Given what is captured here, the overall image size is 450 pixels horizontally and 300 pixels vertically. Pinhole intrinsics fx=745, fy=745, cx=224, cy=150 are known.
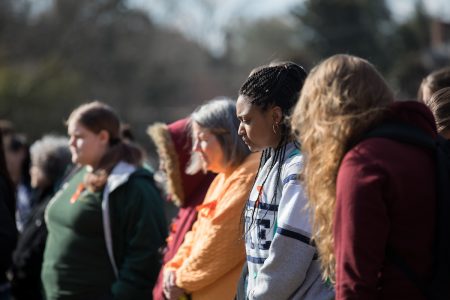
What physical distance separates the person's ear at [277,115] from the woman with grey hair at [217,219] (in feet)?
2.19

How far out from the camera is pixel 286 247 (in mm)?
2650

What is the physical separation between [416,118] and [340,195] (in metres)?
0.35

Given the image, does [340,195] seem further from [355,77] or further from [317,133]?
[355,77]

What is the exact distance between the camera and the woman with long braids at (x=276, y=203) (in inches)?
104

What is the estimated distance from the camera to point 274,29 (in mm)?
38281

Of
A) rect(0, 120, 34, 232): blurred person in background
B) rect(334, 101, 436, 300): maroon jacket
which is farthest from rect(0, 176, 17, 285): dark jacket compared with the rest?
rect(334, 101, 436, 300): maroon jacket

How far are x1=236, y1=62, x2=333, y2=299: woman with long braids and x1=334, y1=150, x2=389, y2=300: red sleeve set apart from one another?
0.42 meters

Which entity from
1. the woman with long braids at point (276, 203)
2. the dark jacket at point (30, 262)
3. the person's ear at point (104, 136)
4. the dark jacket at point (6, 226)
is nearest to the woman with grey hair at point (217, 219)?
the woman with long braids at point (276, 203)

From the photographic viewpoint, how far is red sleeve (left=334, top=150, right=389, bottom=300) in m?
2.15

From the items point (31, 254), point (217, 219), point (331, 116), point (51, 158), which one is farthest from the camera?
point (51, 158)

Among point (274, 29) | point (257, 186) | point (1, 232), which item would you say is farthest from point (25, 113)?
point (274, 29)

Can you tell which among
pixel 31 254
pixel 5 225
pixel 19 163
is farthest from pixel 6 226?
pixel 19 163

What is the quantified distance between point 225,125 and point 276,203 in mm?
1084

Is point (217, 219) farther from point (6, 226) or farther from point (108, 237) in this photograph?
point (6, 226)
